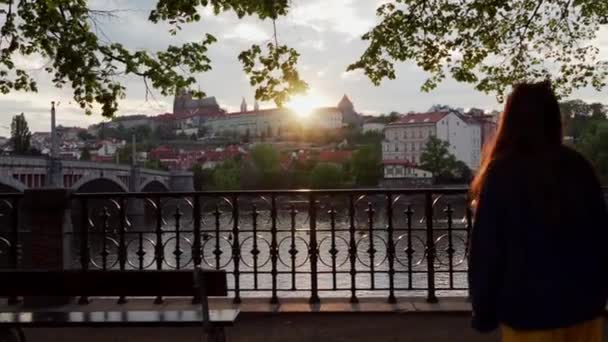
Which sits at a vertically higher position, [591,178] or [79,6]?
[79,6]

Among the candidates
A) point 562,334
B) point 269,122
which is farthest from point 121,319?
point 269,122

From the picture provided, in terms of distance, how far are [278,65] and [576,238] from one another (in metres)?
6.74

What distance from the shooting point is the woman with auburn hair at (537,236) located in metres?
2.35

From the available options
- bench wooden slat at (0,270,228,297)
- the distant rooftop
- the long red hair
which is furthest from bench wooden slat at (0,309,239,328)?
the distant rooftop

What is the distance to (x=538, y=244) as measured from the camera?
7.70 ft

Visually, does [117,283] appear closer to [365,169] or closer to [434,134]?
[365,169]

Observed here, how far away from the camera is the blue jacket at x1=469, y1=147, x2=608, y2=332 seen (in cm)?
235

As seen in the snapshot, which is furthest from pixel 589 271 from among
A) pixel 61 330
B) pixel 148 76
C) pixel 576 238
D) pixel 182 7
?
pixel 148 76

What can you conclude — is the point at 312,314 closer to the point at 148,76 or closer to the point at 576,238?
the point at 576,238

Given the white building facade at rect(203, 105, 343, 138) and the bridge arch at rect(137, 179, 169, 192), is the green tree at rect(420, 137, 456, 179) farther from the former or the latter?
the white building facade at rect(203, 105, 343, 138)

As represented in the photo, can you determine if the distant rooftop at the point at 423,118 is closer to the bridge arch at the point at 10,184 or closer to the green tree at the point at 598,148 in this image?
the bridge arch at the point at 10,184

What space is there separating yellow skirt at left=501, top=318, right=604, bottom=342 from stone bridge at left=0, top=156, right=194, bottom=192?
30.3 m

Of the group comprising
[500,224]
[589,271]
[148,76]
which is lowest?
[589,271]

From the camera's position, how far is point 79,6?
8.51m
